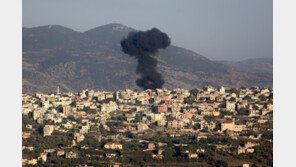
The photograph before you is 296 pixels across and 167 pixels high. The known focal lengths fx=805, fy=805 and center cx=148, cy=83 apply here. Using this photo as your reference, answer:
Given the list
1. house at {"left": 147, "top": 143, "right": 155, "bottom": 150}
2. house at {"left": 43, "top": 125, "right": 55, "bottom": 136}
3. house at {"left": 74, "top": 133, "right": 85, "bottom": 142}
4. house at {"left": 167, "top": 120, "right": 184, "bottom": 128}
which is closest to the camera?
house at {"left": 147, "top": 143, "right": 155, "bottom": 150}

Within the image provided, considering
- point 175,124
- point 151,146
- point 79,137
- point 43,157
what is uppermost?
point 175,124

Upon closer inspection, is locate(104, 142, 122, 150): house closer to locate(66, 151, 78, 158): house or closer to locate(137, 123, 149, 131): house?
→ locate(66, 151, 78, 158): house

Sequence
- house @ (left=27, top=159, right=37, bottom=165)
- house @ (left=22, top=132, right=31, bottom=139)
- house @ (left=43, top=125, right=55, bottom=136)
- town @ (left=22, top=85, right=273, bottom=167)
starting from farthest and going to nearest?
house @ (left=43, top=125, right=55, bottom=136)
house @ (left=22, top=132, right=31, bottom=139)
town @ (left=22, top=85, right=273, bottom=167)
house @ (left=27, top=159, right=37, bottom=165)

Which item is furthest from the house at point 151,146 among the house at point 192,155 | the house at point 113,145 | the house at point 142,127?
the house at point 142,127

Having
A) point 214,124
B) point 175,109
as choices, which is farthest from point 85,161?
point 175,109

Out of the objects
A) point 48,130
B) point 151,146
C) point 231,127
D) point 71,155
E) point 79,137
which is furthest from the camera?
point 231,127

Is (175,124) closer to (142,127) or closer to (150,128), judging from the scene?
(150,128)

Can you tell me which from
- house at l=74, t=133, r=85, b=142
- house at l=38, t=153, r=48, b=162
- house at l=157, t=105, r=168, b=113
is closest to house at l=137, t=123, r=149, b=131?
house at l=74, t=133, r=85, b=142

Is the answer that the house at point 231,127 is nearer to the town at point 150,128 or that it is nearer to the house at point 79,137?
the town at point 150,128

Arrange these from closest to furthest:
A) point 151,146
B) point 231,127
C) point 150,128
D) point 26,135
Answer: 1. point 151,146
2. point 26,135
3. point 231,127
4. point 150,128

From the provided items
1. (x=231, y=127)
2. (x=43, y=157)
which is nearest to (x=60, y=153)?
(x=43, y=157)
